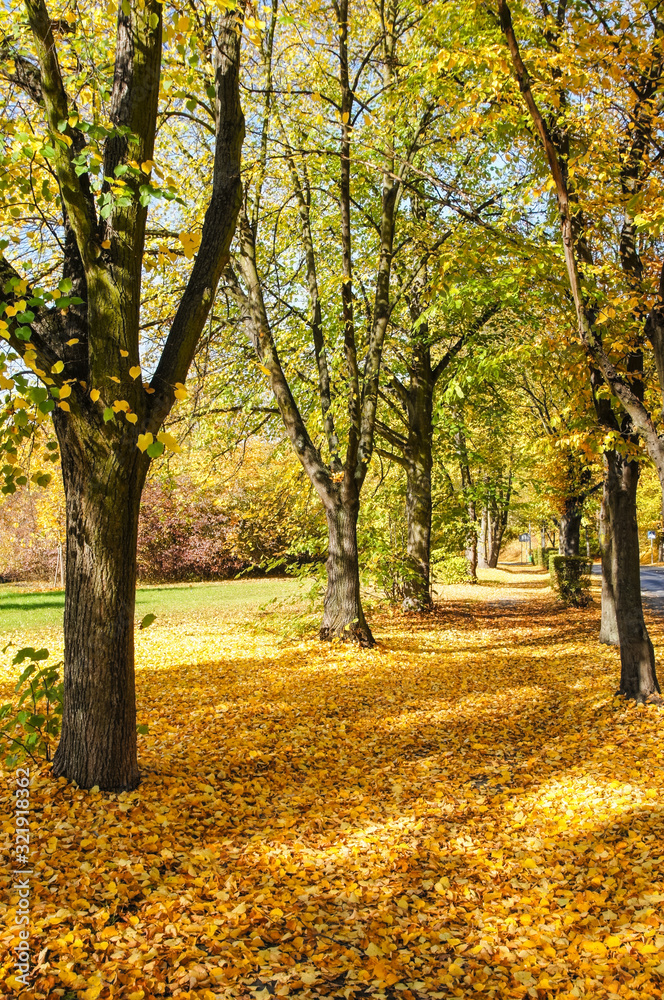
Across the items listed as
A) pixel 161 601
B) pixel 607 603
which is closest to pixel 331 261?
pixel 607 603

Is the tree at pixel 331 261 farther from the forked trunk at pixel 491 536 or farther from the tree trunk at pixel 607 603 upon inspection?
the forked trunk at pixel 491 536

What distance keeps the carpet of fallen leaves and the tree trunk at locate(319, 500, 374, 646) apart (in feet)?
8.37

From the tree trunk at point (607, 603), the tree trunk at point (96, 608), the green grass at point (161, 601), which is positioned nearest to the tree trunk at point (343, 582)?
the tree trunk at point (607, 603)

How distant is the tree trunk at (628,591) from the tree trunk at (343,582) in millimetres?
3980

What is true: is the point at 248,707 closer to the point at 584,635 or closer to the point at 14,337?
the point at 14,337

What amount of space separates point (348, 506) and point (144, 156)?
6.45 m

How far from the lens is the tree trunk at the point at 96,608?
4012 millimetres

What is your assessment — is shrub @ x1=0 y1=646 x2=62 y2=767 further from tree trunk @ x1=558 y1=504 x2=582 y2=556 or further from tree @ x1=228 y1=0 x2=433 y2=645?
tree trunk @ x1=558 y1=504 x2=582 y2=556

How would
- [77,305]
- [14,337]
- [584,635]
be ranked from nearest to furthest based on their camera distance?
[14,337] < [77,305] < [584,635]

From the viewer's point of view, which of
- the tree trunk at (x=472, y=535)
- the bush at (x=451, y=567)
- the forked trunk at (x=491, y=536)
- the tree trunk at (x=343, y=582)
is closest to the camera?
the tree trunk at (x=343, y=582)

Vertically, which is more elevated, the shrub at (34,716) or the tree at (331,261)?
the tree at (331,261)

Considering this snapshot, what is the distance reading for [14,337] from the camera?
3.73m

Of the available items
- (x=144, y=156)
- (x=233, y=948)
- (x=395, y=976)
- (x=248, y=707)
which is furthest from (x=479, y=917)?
(x=144, y=156)

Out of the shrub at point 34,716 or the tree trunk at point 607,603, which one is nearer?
the shrub at point 34,716
